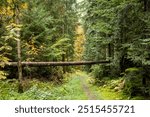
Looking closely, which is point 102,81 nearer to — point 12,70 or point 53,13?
point 12,70

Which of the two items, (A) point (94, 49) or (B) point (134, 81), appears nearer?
(B) point (134, 81)

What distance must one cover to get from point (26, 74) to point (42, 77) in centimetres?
151

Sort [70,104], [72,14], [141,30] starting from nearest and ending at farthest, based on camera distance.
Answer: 1. [70,104]
2. [141,30]
3. [72,14]

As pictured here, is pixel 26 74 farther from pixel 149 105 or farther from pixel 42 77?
pixel 149 105

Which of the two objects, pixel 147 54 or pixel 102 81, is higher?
pixel 147 54

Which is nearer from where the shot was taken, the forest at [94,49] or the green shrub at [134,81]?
the forest at [94,49]

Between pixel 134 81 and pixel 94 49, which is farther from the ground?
pixel 94 49

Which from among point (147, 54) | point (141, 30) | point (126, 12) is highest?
point (126, 12)

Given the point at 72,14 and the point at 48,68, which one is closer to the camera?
the point at 48,68

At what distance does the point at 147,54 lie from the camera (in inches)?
522

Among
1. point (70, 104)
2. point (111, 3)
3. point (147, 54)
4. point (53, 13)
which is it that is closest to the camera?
point (70, 104)

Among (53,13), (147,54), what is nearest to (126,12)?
(147,54)

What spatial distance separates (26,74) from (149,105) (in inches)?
681

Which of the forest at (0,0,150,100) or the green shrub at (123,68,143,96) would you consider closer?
the forest at (0,0,150,100)
